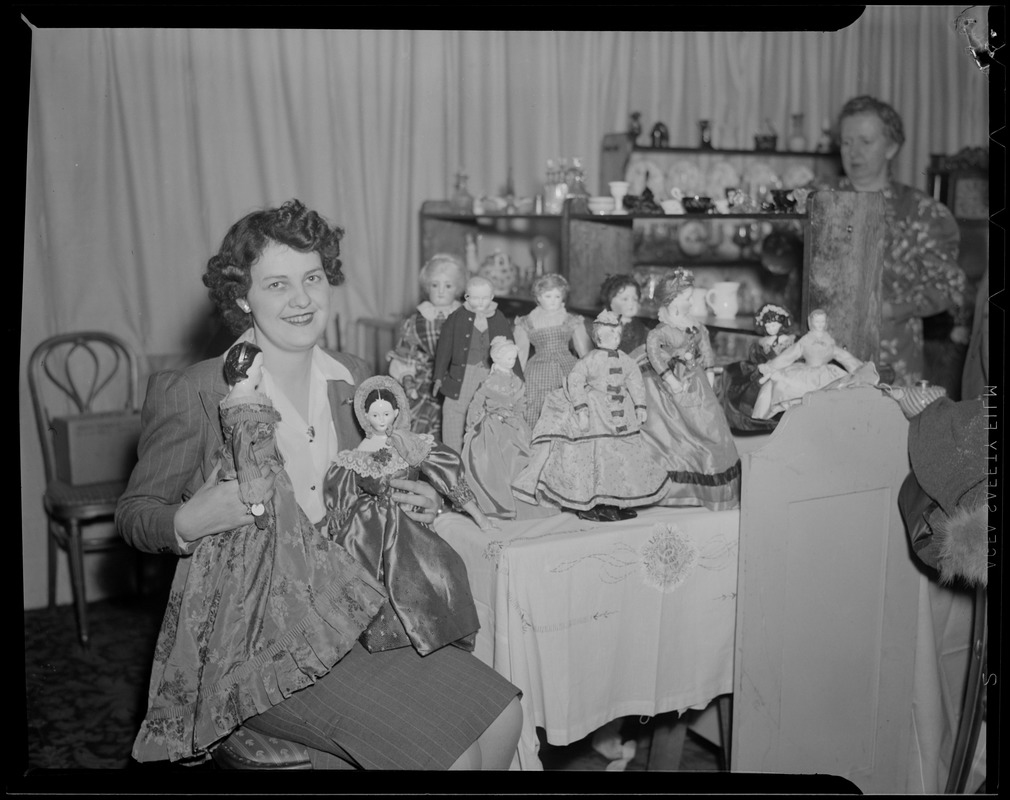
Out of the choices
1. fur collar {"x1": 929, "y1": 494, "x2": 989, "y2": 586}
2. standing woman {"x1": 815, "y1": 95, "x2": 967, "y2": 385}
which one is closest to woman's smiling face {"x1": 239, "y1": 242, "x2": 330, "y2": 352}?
fur collar {"x1": 929, "y1": 494, "x2": 989, "y2": 586}

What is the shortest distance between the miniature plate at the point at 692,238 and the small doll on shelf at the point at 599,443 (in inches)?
95.2

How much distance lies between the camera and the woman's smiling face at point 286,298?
5.03ft

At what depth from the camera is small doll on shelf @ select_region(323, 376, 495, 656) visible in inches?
62.7

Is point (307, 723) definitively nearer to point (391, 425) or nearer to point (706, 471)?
point (391, 425)

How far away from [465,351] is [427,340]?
1.10ft

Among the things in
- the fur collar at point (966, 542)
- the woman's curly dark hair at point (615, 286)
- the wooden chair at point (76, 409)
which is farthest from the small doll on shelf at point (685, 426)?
the wooden chair at point (76, 409)

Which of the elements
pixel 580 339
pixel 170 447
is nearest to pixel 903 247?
pixel 580 339

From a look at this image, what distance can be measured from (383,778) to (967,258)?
360 centimetres

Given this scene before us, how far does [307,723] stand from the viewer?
59.7 inches

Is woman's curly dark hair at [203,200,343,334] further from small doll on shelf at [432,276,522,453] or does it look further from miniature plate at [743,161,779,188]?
miniature plate at [743,161,779,188]

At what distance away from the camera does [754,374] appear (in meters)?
2.21

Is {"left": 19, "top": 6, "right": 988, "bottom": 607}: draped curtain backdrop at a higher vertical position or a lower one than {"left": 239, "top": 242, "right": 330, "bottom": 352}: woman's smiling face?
higher

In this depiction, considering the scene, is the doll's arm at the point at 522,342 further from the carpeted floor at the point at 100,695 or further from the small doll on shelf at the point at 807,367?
the carpeted floor at the point at 100,695

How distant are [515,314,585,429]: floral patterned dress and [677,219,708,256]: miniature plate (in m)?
2.17
